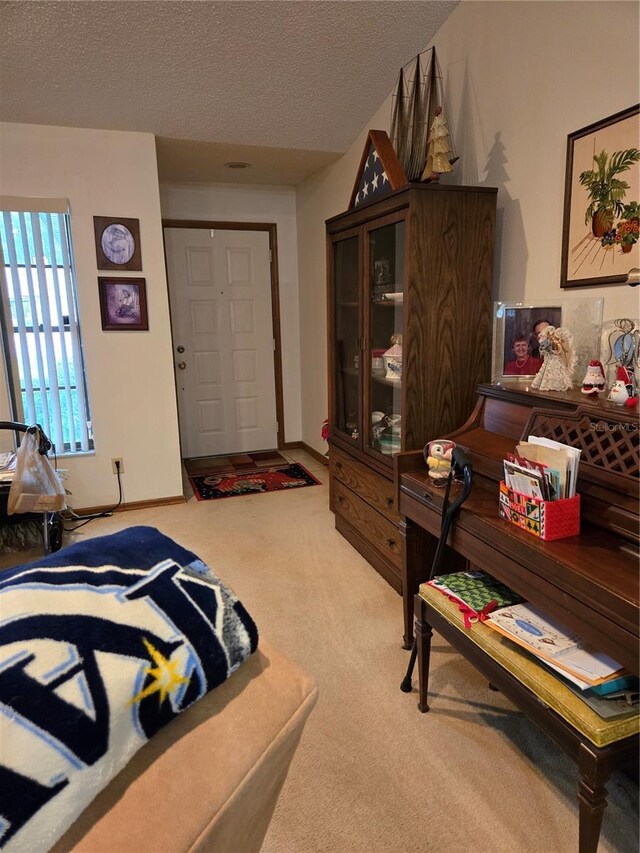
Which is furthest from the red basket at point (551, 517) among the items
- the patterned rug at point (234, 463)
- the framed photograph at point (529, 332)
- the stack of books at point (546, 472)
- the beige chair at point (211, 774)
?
the patterned rug at point (234, 463)

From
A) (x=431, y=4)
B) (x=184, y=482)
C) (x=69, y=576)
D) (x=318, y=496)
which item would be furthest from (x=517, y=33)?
(x=184, y=482)

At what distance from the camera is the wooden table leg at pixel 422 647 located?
5.52 ft

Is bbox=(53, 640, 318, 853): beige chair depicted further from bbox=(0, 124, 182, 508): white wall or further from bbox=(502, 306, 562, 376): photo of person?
bbox=(0, 124, 182, 508): white wall

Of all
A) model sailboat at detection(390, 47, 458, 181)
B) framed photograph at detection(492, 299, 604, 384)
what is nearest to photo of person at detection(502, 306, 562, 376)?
framed photograph at detection(492, 299, 604, 384)

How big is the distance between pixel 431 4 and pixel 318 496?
2853mm

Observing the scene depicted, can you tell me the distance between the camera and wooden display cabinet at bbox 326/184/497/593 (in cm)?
208

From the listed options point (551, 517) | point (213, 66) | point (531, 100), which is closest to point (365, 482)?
point (551, 517)

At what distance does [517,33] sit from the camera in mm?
2010

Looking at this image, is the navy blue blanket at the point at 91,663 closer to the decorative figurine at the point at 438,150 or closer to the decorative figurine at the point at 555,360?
the decorative figurine at the point at 555,360

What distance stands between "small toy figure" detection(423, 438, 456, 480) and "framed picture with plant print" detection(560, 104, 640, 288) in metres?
0.73

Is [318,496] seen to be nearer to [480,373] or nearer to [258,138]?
[480,373]

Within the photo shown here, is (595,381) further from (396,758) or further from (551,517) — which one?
(396,758)

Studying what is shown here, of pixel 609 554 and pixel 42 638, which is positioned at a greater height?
pixel 42 638

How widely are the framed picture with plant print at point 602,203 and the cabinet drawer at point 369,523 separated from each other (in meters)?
1.27
